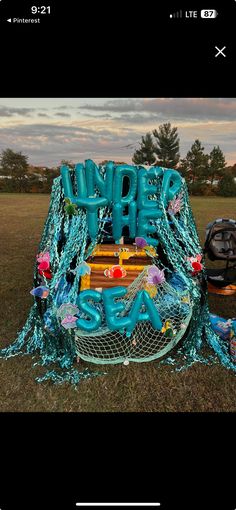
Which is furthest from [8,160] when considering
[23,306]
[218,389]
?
[218,389]

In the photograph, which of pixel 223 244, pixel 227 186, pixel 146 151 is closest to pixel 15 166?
pixel 146 151

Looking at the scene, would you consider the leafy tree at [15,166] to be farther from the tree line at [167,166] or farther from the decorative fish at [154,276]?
the decorative fish at [154,276]

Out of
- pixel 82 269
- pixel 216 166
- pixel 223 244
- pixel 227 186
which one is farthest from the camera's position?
pixel 216 166

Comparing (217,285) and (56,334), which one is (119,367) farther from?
(217,285)

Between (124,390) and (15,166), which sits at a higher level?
(15,166)

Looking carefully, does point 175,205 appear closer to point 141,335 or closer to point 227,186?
point 141,335

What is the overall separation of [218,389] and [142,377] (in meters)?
0.79

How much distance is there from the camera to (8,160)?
139 feet

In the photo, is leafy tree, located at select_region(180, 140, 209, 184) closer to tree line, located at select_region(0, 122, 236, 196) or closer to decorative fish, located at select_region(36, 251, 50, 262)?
tree line, located at select_region(0, 122, 236, 196)
